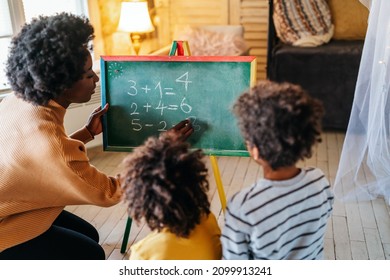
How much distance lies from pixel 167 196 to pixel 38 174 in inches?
21.8

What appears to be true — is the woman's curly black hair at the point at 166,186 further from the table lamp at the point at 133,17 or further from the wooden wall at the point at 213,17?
the wooden wall at the point at 213,17

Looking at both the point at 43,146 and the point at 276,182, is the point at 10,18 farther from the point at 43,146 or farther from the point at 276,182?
the point at 276,182

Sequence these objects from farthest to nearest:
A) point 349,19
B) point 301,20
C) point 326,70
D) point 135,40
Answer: point 349,19
point 301,20
point 135,40
point 326,70

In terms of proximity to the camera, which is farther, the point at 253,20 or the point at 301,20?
the point at 253,20

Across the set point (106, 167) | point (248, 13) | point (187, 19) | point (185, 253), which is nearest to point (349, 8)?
point (248, 13)

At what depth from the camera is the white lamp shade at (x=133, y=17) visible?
3676 millimetres

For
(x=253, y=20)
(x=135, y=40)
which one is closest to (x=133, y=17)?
(x=135, y=40)

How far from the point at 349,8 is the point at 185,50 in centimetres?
275

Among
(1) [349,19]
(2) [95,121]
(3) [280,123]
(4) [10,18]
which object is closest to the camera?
(3) [280,123]

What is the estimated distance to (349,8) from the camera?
13.4 ft

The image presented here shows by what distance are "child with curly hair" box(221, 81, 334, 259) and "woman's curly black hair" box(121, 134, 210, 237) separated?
0.10m

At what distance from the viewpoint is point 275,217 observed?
1.09 m

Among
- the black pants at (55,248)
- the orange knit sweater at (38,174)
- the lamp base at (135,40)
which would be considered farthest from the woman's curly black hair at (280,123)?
the lamp base at (135,40)
